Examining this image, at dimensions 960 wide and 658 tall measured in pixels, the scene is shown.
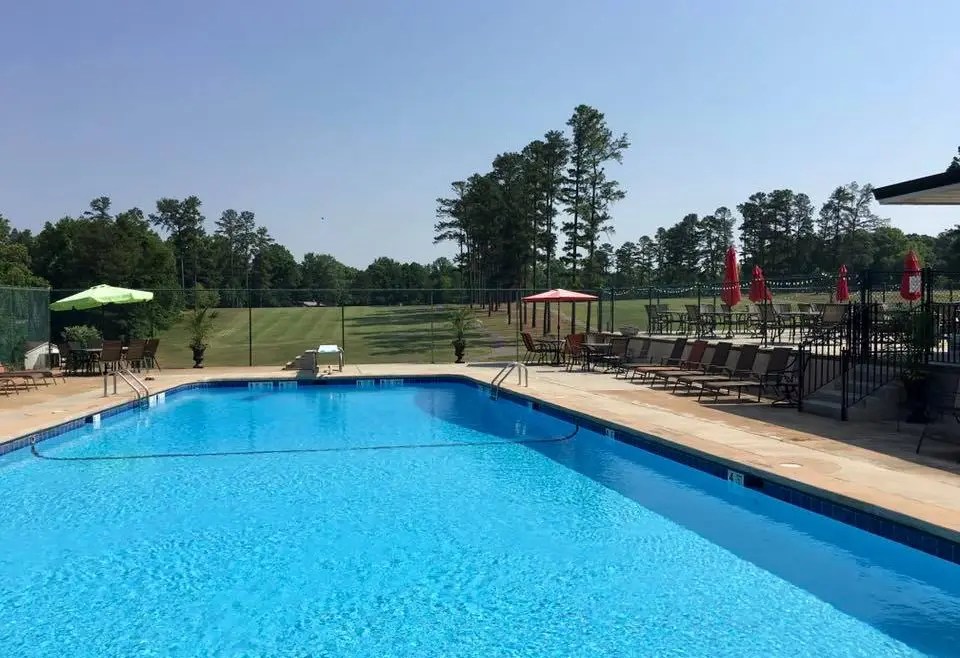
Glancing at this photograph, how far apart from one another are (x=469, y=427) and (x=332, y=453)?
2559mm

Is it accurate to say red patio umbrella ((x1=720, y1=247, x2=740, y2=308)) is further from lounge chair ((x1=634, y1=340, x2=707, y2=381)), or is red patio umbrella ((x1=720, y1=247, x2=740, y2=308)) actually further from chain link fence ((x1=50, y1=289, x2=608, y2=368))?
chain link fence ((x1=50, y1=289, x2=608, y2=368))

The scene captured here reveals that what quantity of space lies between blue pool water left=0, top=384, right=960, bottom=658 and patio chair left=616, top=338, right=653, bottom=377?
7.55m

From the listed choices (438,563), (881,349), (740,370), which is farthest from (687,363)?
(438,563)

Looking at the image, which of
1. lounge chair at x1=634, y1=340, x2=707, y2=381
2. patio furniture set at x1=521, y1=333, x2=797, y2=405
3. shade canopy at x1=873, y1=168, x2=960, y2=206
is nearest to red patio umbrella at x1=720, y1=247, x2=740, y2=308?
patio furniture set at x1=521, y1=333, x2=797, y2=405

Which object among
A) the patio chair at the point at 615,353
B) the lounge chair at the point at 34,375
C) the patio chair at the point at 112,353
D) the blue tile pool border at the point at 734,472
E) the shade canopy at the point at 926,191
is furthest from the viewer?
the patio chair at the point at 615,353

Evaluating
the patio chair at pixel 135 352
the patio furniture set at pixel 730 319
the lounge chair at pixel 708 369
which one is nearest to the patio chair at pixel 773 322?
the patio furniture set at pixel 730 319

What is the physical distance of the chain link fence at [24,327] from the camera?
15750 millimetres

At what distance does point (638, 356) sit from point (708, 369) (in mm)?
4149

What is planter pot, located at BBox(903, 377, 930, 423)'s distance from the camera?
359 inches

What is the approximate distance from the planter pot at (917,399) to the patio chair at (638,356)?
7.27 metres

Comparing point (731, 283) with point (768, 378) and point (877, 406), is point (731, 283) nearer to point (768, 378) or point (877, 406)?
point (768, 378)

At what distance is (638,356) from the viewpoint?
17281mm

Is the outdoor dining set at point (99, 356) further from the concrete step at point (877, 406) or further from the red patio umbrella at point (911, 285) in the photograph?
the red patio umbrella at point (911, 285)

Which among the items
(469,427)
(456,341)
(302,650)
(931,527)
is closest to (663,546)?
(931,527)
